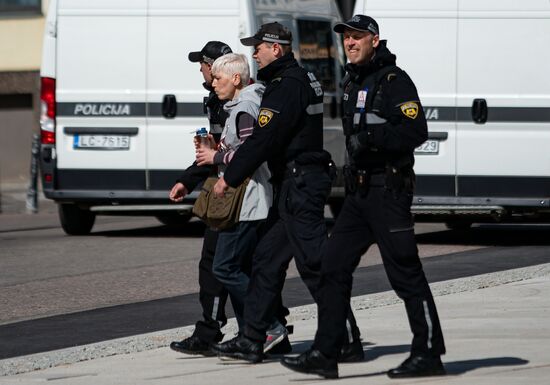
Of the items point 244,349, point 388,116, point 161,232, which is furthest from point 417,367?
point 161,232

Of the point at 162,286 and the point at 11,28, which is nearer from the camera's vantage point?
the point at 162,286

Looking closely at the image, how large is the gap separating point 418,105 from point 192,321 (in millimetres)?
2744

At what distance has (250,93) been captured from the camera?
8.09 metres

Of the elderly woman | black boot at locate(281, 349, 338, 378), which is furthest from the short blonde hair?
black boot at locate(281, 349, 338, 378)

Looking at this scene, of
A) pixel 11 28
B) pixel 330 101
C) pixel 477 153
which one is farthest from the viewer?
pixel 11 28

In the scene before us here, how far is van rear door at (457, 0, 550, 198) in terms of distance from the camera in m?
13.7

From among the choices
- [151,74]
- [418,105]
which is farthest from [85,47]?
[418,105]

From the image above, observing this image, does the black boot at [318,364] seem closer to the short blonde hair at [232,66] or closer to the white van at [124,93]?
the short blonde hair at [232,66]

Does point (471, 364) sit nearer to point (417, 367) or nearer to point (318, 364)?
point (417, 367)

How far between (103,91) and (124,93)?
19cm

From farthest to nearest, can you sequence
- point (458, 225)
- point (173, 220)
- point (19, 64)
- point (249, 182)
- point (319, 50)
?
1. point (19, 64)
2. point (173, 220)
3. point (458, 225)
4. point (319, 50)
5. point (249, 182)

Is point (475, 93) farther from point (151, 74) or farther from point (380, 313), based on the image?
point (380, 313)

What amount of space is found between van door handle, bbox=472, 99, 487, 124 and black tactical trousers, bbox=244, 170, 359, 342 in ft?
19.9

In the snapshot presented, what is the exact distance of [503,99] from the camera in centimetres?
1379
